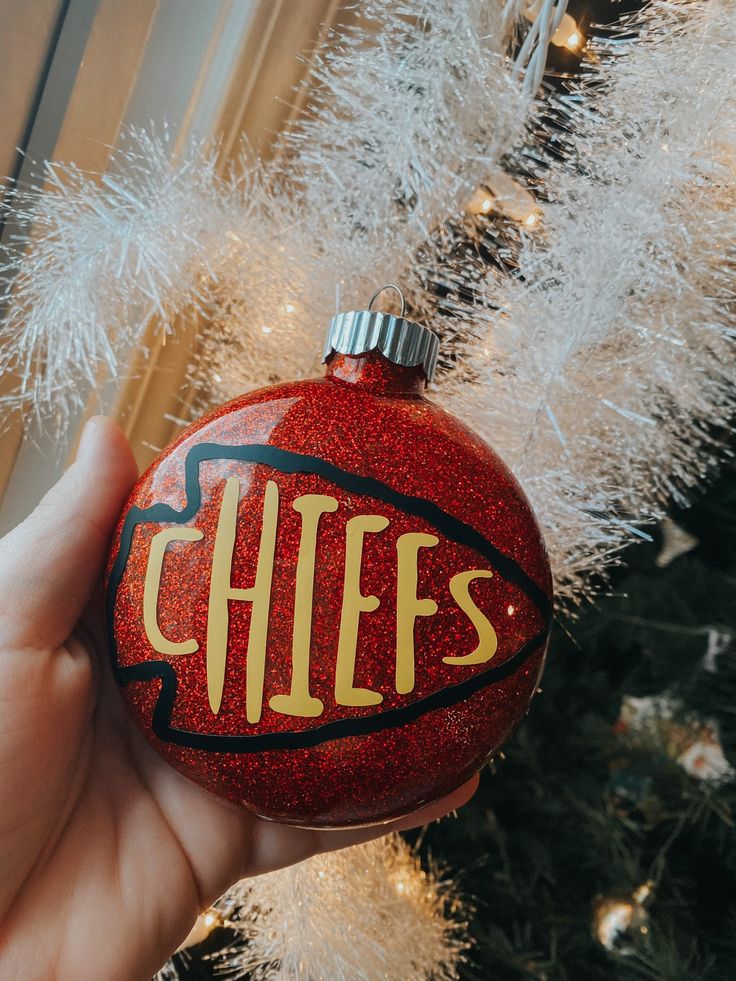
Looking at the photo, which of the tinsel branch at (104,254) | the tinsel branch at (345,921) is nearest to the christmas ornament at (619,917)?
the tinsel branch at (345,921)

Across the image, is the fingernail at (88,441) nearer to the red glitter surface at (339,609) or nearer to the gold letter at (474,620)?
the red glitter surface at (339,609)

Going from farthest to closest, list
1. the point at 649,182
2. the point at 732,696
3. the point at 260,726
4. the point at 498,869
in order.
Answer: the point at 498,869
the point at 732,696
the point at 649,182
the point at 260,726

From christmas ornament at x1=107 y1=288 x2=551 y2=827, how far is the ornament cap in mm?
48

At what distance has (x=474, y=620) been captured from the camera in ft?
1.62

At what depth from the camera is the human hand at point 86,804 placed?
0.59 meters

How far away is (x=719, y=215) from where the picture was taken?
63cm

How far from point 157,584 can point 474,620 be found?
0.22 m

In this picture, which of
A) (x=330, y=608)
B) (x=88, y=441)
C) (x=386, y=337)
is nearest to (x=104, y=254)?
(x=88, y=441)

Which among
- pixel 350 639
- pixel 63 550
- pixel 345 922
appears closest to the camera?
pixel 350 639

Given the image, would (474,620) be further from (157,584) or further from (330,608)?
(157,584)

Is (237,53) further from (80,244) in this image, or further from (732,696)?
(732,696)

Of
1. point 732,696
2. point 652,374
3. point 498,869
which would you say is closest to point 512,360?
point 652,374

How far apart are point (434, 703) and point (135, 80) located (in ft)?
2.35

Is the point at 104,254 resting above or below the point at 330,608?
above
